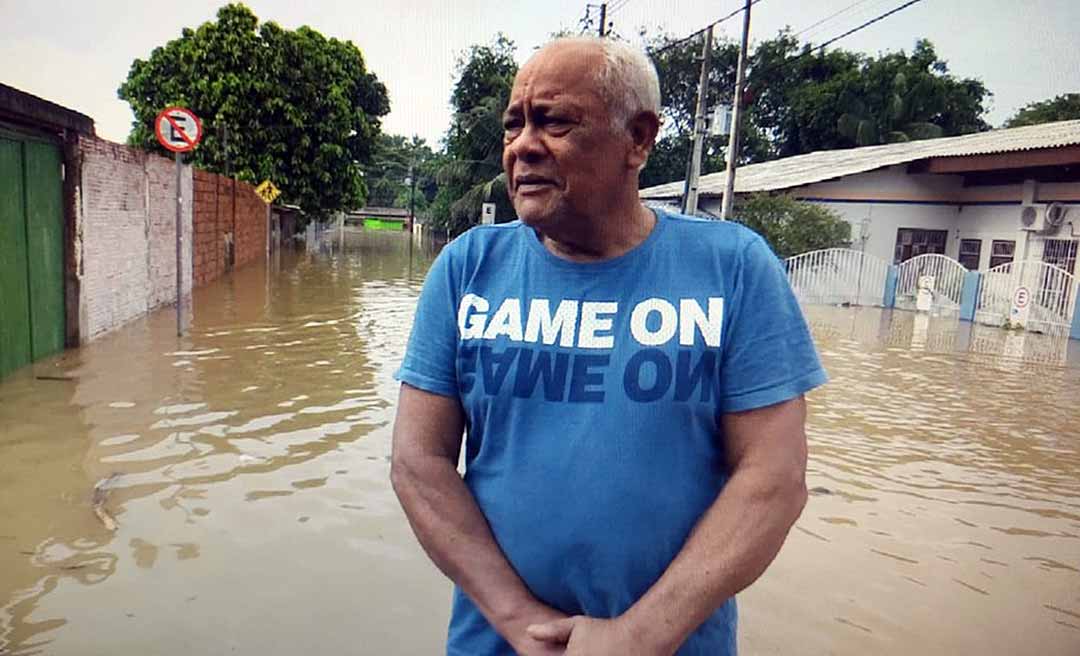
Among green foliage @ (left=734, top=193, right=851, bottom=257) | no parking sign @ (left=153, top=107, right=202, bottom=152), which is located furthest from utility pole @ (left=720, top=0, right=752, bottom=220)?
no parking sign @ (left=153, top=107, right=202, bottom=152)

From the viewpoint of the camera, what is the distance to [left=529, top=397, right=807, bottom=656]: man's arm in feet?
4.01

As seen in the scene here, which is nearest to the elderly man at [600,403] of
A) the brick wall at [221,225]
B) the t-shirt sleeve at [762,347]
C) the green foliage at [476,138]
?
the t-shirt sleeve at [762,347]

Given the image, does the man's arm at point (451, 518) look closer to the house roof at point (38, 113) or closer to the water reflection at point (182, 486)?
the water reflection at point (182, 486)

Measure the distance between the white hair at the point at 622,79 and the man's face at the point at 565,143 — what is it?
0.05ft

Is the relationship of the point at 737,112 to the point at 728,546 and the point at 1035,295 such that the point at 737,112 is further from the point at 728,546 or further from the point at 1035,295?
the point at 728,546

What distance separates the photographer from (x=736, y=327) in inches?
51.3

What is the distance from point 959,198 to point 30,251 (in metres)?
21.1

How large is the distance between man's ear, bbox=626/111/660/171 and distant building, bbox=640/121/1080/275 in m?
18.2

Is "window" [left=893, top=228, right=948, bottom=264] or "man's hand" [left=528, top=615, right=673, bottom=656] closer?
"man's hand" [left=528, top=615, right=673, bottom=656]

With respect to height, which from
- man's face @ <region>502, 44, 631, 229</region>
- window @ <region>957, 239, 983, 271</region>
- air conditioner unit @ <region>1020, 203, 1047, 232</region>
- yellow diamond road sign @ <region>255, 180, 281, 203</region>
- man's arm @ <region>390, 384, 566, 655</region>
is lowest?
man's arm @ <region>390, 384, 566, 655</region>

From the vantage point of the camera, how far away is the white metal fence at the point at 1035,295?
1473 centimetres

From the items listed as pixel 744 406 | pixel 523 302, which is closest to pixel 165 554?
pixel 523 302

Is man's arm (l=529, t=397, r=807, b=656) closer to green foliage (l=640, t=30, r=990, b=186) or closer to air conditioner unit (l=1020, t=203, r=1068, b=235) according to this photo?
air conditioner unit (l=1020, t=203, r=1068, b=235)

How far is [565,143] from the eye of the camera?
1.37 meters
